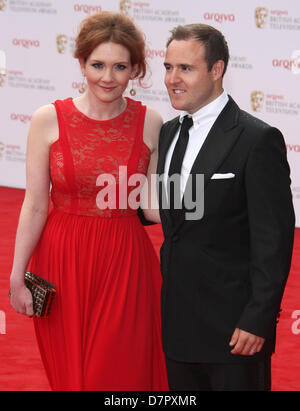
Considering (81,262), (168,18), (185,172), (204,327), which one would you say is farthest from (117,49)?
(168,18)

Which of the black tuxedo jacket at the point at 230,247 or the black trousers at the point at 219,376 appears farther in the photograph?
the black trousers at the point at 219,376

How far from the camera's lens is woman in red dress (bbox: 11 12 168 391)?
10.2 ft

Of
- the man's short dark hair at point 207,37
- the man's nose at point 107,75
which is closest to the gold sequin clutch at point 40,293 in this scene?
the man's nose at point 107,75

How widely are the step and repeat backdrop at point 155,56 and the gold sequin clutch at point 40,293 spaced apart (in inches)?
192

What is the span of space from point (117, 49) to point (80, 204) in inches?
24.1

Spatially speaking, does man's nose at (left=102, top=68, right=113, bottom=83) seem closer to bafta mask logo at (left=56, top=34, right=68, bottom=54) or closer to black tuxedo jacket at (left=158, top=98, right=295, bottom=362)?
black tuxedo jacket at (left=158, top=98, right=295, bottom=362)

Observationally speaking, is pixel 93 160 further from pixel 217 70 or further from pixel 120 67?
pixel 217 70

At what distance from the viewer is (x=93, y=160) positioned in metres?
3.12

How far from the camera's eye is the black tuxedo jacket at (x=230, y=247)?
8.21ft

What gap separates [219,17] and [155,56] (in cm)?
89

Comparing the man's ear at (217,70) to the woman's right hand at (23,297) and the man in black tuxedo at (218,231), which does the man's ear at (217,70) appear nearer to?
the man in black tuxedo at (218,231)

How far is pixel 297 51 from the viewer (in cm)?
796

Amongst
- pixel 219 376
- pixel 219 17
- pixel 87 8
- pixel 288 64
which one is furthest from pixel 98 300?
pixel 87 8

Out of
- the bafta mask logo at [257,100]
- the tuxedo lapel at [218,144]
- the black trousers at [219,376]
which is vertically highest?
the bafta mask logo at [257,100]
